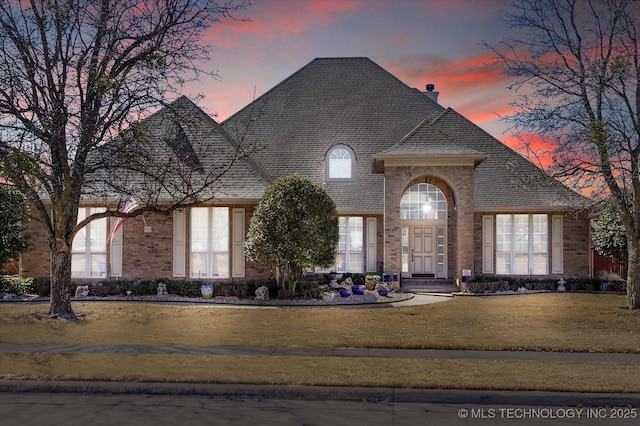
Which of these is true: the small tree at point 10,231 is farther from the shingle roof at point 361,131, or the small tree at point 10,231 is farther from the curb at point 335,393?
the curb at point 335,393

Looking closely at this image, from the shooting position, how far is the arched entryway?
27.2 meters

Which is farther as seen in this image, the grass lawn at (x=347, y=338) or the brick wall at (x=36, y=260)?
the brick wall at (x=36, y=260)

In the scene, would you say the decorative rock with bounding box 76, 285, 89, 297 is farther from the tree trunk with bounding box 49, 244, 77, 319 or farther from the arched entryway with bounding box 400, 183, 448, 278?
the arched entryway with bounding box 400, 183, 448, 278

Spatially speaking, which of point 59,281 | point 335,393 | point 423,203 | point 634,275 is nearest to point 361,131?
point 423,203

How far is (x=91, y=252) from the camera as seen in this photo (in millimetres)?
23875

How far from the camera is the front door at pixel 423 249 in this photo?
27.4 meters

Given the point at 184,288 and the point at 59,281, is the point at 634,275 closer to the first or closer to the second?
the point at 184,288

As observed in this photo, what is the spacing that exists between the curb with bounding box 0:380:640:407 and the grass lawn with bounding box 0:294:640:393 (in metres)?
0.25

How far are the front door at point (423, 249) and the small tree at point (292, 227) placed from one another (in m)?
7.59

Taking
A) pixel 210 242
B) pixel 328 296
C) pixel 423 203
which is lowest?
pixel 328 296

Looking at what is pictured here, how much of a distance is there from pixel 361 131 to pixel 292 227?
11122 millimetres

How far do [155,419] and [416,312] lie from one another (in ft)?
39.0

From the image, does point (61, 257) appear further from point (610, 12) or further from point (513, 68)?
point (610, 12)

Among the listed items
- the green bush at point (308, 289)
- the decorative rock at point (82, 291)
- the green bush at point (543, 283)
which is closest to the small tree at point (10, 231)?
the decorative rock at point (82, 291)
